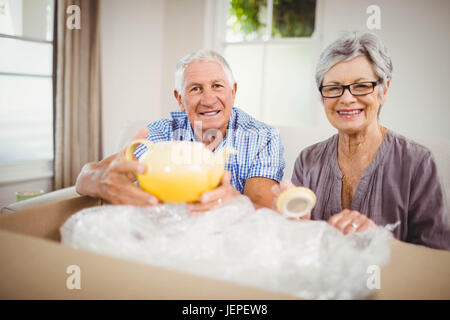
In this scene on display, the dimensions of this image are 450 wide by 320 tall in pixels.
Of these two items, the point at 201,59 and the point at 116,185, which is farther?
the point at 201,59

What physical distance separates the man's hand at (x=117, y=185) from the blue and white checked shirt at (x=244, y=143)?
0.34 meters

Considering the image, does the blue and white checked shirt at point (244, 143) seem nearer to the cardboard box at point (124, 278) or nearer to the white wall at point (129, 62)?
the cardboard box at point (124, 278)

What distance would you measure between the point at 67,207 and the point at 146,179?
0.23m

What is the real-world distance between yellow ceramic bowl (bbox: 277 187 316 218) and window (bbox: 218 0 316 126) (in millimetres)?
2784

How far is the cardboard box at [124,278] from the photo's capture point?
0.42 metres

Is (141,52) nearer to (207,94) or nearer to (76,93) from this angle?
(76,93)

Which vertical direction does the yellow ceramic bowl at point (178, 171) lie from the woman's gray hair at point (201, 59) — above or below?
below

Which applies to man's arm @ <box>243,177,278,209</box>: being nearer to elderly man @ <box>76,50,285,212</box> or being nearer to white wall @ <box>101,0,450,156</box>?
elderly man @ <box>76,50,285,212</box>

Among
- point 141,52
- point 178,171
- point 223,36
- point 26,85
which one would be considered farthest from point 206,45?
point 178,171

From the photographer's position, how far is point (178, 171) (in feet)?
1.98

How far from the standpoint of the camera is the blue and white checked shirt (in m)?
1.18

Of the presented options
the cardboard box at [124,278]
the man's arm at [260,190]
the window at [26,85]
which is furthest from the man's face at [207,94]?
the window at [26,85]

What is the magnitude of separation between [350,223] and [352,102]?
51 cm

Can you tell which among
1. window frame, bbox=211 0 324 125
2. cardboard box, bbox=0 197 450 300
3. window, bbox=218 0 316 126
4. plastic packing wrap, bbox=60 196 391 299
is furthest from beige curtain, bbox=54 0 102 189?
cardboard box, bbox=0 197 450 300
